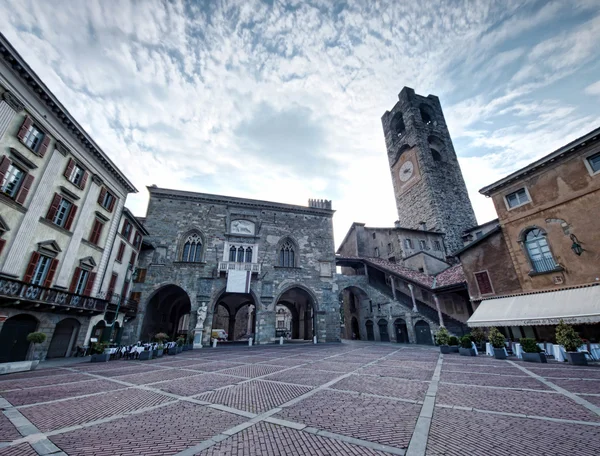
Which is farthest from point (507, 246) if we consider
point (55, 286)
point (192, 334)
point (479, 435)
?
point (55, 286)

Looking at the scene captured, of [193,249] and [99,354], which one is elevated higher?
[193,249]

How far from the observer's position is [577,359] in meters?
9.47

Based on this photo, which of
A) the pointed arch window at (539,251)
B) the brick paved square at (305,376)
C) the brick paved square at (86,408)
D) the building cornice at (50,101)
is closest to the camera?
the brick paved square at (86,408)

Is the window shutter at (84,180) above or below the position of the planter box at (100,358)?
above

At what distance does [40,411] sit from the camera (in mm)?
4750

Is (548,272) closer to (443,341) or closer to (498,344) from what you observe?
(498,344)

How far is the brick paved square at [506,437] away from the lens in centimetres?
311

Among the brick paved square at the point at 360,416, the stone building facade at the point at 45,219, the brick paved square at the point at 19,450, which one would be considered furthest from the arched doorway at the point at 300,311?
the brick paved square at the point at 19,450

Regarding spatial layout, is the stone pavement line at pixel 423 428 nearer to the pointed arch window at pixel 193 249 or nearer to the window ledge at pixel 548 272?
the window ledge at pixel 548 272

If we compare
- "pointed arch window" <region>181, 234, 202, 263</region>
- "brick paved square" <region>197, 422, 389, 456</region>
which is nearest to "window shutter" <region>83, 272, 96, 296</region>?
"pointed arch window" <region>181, 234, 202, 263</region>

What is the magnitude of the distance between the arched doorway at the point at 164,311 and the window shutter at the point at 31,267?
927 cm

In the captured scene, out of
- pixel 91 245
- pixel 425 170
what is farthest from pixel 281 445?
pixel 425 170

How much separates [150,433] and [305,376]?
5.16 metres

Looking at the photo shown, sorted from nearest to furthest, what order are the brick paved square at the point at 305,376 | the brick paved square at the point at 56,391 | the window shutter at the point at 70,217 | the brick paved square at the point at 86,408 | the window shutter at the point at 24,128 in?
1. the brick paved square at the point at 86,408
2. the brick paved square at the point at 56,391
3. the brick paved square at the point at 305,376
4. the window shutter at the point at 24,128
5. the window shutter at the point at 70,217
